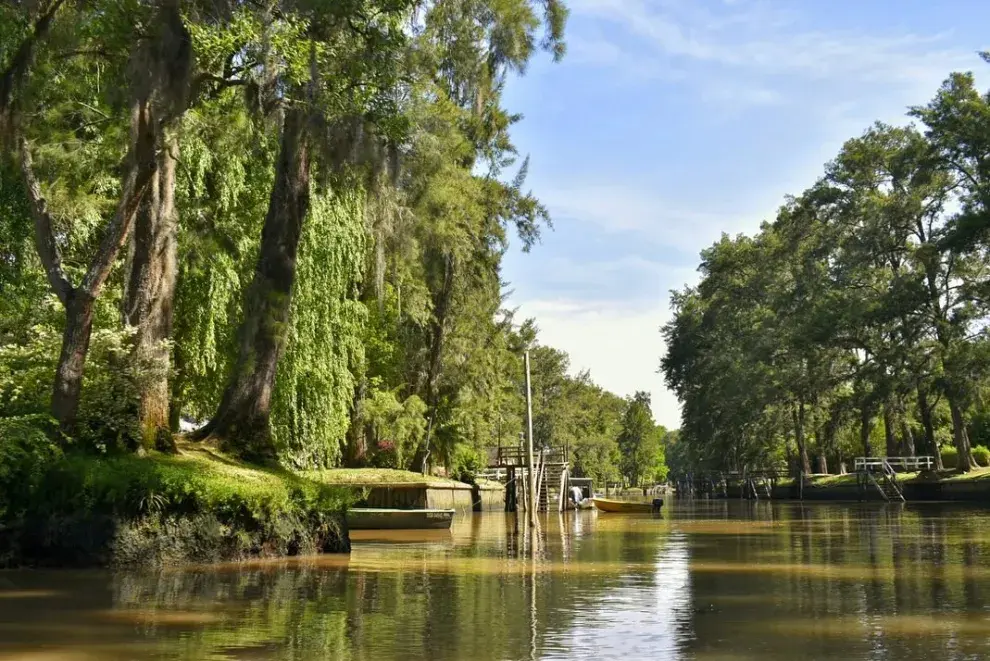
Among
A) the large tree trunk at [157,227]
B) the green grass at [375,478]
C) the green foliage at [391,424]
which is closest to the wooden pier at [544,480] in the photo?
the green foliage at [391,424]

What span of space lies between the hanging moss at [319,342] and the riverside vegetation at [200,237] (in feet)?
0.18

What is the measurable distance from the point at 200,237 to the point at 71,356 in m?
7.88

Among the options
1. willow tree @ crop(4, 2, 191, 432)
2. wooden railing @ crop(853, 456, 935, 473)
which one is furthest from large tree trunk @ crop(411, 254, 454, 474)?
wooden railing @ crop(853, 456, 935, 473)

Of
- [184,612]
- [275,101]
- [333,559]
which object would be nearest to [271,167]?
[275,101]

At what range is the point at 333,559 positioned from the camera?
56.9ft

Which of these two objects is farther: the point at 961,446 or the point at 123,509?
the point at 961,446

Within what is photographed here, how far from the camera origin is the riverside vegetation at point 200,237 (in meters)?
15.2

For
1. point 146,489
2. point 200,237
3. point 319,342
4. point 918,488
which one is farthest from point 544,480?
point 146,489

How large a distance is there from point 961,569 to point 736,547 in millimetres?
6238

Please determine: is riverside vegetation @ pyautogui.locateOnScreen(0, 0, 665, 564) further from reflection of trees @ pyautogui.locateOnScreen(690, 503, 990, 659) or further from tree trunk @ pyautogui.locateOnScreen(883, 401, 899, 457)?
tree trunk @ pyautogui.locateOnScreen(883, 401, 899, 457)

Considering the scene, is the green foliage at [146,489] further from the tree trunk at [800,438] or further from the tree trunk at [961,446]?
the tree trunk at [800,438]

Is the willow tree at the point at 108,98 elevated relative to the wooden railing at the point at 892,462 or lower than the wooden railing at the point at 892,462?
elevated

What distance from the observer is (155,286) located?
17.9m

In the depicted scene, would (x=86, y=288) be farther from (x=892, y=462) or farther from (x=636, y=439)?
(x=636, y=439)
